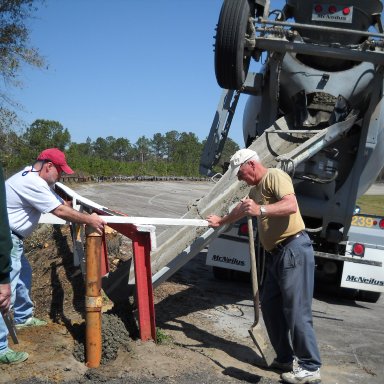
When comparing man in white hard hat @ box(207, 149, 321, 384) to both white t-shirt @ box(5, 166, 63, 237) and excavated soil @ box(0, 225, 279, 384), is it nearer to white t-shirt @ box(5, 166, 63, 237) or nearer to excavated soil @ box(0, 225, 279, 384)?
excavated soil @ box(0, 225, 279, 384)

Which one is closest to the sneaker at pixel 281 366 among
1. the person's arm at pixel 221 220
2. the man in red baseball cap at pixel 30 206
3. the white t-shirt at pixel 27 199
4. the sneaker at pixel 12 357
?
the person's arm at pixel 221 220

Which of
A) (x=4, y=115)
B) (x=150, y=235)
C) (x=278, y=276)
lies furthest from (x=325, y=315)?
(x=4, y=115)

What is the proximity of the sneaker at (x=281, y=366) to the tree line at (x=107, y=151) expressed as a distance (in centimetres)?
467

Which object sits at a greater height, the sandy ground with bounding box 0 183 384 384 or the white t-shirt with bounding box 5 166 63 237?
the white t-shirt with bounding box 5 166 63 237

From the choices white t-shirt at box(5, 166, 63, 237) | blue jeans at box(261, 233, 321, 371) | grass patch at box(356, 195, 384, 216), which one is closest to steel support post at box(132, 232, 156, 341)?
white t-shirt at box(5, 166, 63, 237)

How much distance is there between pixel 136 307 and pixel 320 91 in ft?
12.1

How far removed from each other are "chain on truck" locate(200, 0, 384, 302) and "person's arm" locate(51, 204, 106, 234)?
96.7 inches

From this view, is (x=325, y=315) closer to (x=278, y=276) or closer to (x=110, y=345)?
(x=278, y=276)

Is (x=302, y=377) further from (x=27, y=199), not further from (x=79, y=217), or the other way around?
(x=27, y=199)

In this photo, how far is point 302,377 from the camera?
4.45 meters

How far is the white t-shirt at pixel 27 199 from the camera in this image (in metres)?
4.52

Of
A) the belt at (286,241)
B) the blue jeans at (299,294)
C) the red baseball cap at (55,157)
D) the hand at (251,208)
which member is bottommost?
the blue jeans at (299,294)

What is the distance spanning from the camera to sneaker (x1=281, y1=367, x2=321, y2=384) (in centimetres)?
444

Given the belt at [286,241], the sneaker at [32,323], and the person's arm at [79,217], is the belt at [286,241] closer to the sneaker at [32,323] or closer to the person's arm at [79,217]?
Result: the person's arm at [79,217]
